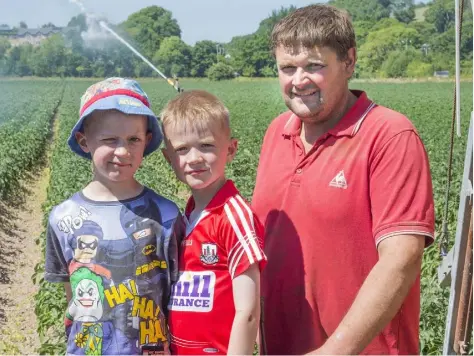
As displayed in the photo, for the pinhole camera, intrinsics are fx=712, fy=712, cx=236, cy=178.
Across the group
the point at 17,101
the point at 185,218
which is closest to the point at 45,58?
the point at 17,101

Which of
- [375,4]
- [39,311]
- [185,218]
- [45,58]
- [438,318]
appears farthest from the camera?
[375,4]

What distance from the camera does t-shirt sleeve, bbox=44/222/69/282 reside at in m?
→ 2.58

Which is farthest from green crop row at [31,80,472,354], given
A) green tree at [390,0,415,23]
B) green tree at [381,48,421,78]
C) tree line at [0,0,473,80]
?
green tree at [390,0,415,23]

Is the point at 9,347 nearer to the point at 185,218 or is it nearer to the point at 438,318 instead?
the point at 438,318

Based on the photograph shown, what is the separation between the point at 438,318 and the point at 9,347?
3.77m

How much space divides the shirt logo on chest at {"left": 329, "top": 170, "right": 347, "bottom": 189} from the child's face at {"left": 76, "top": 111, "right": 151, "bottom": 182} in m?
0.67

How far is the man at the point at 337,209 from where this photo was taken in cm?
214

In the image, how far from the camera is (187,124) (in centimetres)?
235

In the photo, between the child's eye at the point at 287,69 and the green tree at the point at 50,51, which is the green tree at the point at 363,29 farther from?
the child's eye at the point at 287,69

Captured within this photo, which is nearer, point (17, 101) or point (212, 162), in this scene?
point (212, 162)

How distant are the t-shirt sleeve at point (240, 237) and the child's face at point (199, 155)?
0.12 m

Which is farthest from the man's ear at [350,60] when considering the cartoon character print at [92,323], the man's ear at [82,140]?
the cartoon character print at [92,323]

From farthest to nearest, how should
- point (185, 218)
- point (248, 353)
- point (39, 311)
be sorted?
point (39, 311), point (185, 218), point (248, 353)

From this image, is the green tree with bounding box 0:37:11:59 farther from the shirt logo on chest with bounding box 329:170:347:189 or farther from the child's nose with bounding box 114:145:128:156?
the shirt logo on chest with bounding box 329:170:347:189
